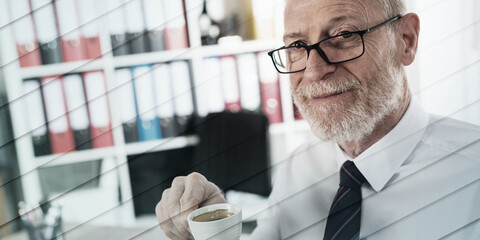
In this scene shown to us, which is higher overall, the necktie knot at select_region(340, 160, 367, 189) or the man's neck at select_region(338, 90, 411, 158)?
the man's neck at select_region(338, 90, 411, 158)

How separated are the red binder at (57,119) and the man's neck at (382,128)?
1316 millimetres

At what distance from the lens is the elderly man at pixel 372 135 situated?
0.60 meters

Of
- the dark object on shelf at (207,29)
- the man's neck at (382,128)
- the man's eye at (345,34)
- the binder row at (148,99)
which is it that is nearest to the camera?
the man's eye at (345,34)

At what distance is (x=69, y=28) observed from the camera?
167cm

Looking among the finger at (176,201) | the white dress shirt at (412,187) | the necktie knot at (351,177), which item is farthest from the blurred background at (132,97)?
the finger at (176,201)

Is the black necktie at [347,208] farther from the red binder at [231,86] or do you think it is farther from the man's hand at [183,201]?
the red binder at [231,86]

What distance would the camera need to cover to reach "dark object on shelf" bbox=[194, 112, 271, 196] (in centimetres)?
179

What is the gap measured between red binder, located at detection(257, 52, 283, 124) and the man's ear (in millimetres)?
1142

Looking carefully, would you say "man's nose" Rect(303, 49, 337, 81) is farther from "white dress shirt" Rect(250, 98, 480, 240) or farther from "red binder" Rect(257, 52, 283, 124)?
"red binder" Rect(257, 52, 283, 124)

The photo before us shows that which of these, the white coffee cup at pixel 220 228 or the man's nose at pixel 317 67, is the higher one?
the man's nose at pixel 317 67

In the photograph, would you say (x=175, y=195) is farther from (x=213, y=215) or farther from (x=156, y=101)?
(x=156, y=101)

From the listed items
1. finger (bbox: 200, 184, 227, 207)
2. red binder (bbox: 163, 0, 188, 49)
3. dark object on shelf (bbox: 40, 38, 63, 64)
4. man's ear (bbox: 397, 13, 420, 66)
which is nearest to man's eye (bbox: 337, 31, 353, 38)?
man's ear (bbox: 397, 13, 420, 66)

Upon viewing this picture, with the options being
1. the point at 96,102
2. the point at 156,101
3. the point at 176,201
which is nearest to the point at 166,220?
the point at 176,201

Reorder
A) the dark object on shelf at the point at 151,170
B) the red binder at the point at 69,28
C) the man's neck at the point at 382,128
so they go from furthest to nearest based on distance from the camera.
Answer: the dark object on shelf at the point at 151,170 < the red binder at the point at 69,28 < the man's neck at the point at 382,128
